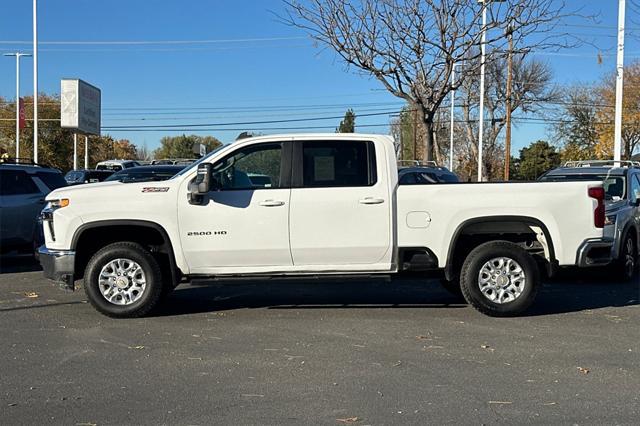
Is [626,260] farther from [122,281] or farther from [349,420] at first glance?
[122,281]

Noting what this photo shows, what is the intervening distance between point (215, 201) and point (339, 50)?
6433mm

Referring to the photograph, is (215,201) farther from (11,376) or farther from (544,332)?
(544,332)

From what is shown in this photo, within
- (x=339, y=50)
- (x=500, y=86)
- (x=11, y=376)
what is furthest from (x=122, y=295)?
(x=500, y=86)

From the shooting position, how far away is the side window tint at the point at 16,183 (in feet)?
37.3

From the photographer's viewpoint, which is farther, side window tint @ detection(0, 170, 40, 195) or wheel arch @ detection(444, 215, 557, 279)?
side window tint @ detection(0, 170, 40, 195)

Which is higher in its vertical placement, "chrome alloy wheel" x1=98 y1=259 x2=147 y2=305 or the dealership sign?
the dealership sign

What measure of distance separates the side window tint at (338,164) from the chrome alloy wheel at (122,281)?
216cm

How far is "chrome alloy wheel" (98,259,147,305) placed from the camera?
7.34m

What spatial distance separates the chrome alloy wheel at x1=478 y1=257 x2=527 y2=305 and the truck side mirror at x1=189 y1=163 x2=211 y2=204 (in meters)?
3.24

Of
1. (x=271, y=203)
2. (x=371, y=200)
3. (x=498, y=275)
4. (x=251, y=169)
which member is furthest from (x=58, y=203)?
(x=498, y=275)

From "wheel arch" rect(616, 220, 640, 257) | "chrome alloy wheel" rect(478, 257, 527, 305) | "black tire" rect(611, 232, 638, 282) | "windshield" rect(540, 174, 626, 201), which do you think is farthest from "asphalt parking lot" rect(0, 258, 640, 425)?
"windshield" rect(540, 174, 626, 201)

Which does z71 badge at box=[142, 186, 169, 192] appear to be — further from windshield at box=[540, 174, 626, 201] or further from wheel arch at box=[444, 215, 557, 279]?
windshield at box=[540, 174, 626, 201]

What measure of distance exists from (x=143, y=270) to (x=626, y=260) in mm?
7109

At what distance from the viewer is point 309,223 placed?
7277 mm
